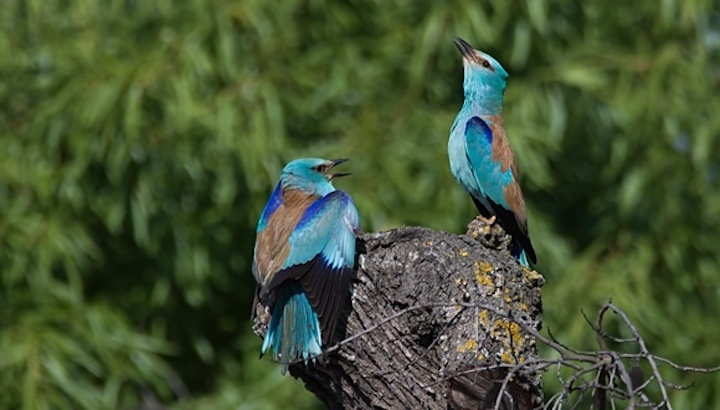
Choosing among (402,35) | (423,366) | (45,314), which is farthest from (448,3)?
(423,366)

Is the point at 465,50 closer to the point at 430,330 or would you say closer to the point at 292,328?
the point at 292,328

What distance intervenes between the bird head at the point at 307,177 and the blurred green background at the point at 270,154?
211 centimetres

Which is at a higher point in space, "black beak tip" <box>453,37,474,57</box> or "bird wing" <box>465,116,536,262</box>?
"black beak tip" <box>453,37,474,57</box>

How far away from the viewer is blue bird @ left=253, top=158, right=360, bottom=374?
4.41 metres

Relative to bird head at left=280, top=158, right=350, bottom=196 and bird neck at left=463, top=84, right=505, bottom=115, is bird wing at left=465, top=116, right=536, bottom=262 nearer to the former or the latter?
bird neck at left=463, top=84, right=505, bottom=115

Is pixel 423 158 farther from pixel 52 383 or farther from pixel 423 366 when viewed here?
pixel 423 366

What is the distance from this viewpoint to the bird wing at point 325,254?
14.4ft

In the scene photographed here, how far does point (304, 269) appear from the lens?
15.3 feet

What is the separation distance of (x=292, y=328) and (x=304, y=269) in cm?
23

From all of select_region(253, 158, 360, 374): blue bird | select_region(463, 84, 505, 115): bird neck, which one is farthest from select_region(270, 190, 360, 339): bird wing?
select_region(463, 84, 505, 115): bird neck

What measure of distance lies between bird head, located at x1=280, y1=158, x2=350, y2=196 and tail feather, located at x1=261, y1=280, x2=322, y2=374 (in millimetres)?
715

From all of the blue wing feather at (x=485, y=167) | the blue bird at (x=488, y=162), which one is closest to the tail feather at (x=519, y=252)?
the blue bird at (x=488, y=162)

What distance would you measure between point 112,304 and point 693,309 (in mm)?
3198

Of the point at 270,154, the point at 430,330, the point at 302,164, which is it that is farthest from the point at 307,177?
the point at 270,154
